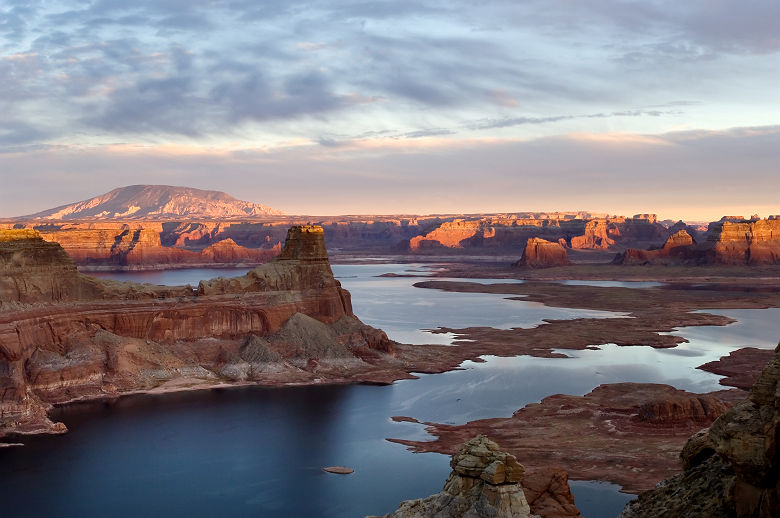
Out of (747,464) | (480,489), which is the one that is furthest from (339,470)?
(747,464)

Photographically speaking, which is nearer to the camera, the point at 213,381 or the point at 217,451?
→ the point at 217,451

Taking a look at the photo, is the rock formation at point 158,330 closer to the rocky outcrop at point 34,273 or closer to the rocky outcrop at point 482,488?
the rocky outcrop at point 34,273

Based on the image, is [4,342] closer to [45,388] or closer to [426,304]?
[45,388]

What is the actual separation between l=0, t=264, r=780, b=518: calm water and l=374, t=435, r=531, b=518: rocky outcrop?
52.4 ft

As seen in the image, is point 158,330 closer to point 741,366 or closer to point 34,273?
point 34,273

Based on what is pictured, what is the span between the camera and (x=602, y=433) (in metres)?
51.6

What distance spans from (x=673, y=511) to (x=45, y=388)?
52565 millimetres

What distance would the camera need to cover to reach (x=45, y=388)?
5875 centimetres

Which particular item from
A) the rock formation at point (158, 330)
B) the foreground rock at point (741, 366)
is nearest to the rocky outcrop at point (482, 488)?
the rock formation at point (158, 330)

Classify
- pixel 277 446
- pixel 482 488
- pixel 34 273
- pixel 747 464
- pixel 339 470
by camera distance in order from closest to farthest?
pixel 747 464, pixel 482 488, pixel 339 470, pixel 277 446, pixel 34 273

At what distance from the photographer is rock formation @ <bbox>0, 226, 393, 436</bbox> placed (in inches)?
2320

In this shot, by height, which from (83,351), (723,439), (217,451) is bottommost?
(217,451)

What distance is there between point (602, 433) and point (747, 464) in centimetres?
3890

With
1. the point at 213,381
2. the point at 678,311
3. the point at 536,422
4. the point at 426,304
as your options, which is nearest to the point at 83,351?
the point at 213,381
